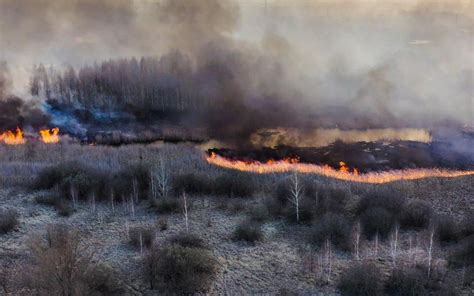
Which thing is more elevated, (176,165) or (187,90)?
(187,90)

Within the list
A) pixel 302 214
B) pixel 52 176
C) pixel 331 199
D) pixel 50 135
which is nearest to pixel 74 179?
pixel 52 176

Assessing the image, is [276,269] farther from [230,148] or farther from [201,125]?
[201,125]

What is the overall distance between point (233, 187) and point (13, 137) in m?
44.3

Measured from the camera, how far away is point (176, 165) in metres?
53.7

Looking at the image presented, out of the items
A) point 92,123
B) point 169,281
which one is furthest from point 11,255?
point 92,123

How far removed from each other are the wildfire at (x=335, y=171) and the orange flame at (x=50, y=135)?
2632 centimetres

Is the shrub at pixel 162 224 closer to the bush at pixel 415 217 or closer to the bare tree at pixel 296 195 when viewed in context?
the bare tree at pixel 296 195

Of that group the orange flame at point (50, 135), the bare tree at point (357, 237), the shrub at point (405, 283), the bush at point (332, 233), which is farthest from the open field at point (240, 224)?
the orange flame at point (50, 135)

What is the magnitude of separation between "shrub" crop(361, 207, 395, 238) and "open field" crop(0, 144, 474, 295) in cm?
12

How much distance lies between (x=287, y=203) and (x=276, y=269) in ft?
33.2

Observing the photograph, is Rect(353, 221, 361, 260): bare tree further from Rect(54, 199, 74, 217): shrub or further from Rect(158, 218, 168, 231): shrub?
Rect(54, 199, 74, 217): shrub

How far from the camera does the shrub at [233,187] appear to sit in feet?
139

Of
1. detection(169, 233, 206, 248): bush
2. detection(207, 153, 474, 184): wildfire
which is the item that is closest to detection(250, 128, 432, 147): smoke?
detection(207, 153, 474, 184): wildfire

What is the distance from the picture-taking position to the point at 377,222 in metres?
35.3
